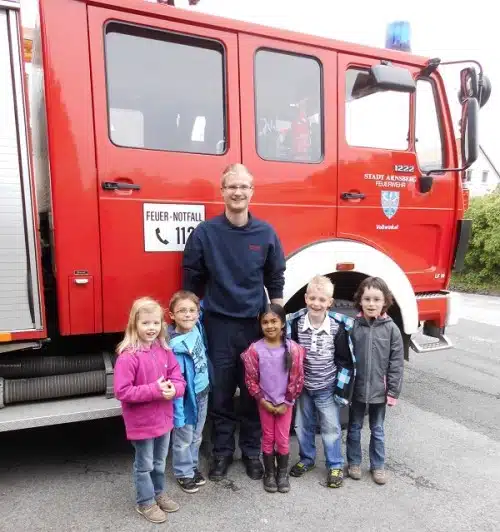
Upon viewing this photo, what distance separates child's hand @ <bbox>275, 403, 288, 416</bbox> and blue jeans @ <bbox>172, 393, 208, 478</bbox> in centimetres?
42

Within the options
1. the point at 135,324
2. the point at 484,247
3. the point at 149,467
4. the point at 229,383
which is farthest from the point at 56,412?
the point at 484,247

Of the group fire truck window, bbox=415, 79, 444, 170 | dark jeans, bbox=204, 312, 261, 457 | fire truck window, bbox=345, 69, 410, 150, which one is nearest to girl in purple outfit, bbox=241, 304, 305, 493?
dark jeans, bbox=204, 312, 261, 457

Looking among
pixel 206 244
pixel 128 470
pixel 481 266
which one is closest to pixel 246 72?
pixel 206 244

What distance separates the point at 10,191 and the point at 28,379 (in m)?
1.08

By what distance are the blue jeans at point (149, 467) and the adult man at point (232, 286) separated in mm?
470

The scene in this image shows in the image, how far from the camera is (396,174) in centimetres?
371

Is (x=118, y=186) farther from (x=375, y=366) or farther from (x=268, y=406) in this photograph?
(x=375, y=366)

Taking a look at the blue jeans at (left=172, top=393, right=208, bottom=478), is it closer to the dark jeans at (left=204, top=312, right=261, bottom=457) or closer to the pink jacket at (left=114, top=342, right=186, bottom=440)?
the dark jeans at (left=204, top=312, right=261, bottom=457)

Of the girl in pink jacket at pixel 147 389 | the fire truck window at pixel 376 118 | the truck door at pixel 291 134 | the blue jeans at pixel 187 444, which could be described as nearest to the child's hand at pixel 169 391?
the girl in pink jacket at pixel 147 389

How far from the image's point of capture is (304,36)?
3.36m

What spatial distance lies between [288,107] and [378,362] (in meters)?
1.76

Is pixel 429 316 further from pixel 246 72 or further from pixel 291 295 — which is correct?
pixel 246 72

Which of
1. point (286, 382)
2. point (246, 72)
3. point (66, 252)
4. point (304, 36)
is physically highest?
point (304, 36)

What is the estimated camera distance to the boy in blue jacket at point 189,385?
2768mm
